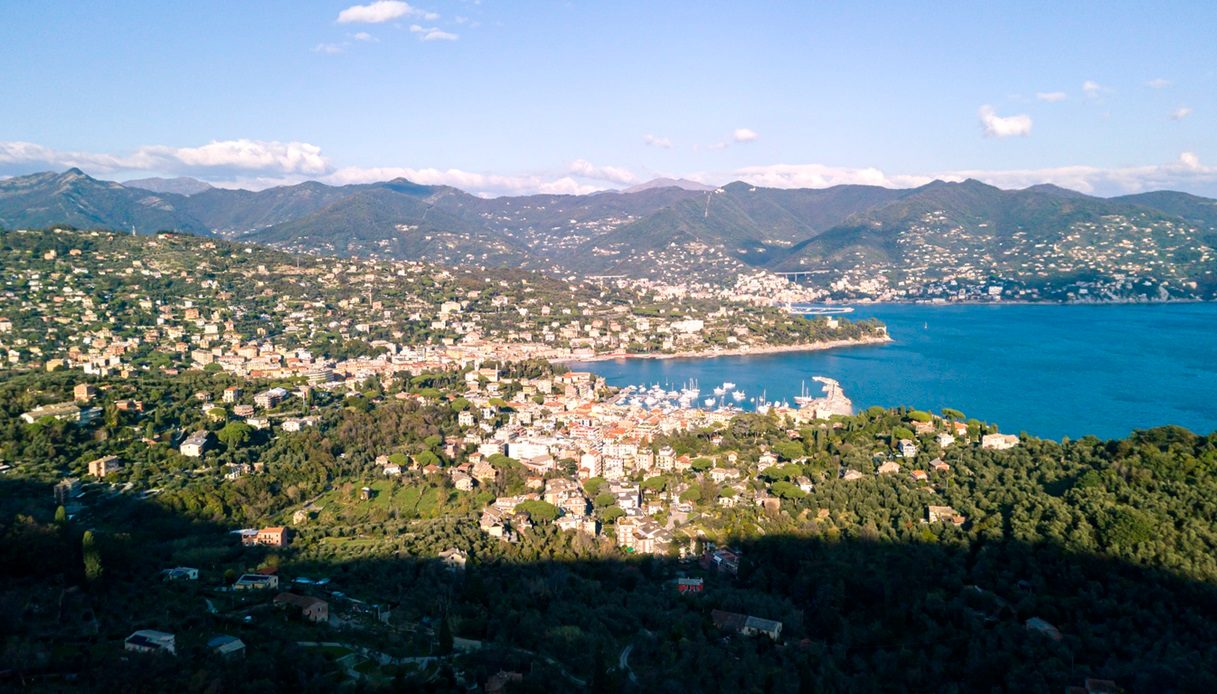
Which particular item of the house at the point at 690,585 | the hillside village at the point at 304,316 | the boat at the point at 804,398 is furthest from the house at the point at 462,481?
the boat at the point at 804,398

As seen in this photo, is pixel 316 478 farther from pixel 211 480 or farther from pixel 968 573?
pixel 968 573

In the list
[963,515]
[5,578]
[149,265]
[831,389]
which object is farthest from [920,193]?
[5,578]

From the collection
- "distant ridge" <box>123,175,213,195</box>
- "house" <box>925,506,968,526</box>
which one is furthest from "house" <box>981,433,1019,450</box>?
"distant ridge" <box>123,175,213,195</box>

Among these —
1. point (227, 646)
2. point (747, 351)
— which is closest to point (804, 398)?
point (747, 351)

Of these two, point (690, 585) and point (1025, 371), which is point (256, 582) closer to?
point (690, 585)

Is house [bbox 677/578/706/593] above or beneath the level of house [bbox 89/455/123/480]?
beneath

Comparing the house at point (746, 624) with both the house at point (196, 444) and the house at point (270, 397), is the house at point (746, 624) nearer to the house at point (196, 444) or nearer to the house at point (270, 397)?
the house at point (196, 444)

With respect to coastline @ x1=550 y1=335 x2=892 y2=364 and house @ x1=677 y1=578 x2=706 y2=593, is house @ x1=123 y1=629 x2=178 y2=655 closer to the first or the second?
house @ x1=677 y1=578 x2=706 y2=593
